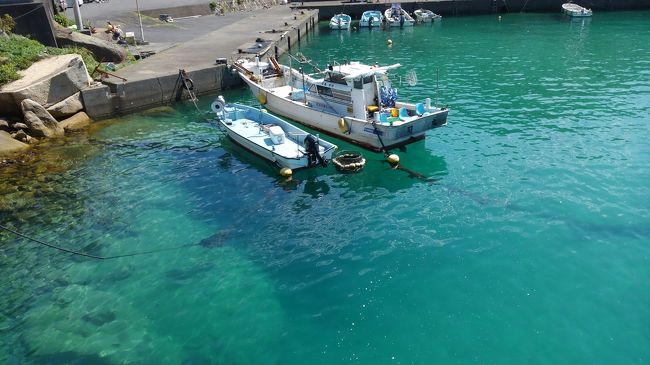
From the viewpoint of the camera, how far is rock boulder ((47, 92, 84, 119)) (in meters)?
26.3

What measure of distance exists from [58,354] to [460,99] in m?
26.0

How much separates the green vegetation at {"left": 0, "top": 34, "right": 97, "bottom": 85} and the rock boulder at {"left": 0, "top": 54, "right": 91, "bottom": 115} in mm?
384

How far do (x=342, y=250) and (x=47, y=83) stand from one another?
65.0ft

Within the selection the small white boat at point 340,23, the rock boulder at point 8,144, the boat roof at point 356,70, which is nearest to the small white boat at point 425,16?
the small white boat at point 340,23

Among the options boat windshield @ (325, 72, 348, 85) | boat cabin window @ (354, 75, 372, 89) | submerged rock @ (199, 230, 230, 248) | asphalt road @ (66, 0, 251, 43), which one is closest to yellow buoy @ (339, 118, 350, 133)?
boat cabin window @ (354, 75, 372, 89)

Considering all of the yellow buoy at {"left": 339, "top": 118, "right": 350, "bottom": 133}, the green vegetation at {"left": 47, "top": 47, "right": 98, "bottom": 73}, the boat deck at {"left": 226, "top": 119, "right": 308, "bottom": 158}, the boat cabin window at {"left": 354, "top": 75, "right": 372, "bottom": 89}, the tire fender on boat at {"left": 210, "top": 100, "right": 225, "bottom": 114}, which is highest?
the green vegetation at {"left": 47, "top": 47, "right": 98, "bottom": 73}

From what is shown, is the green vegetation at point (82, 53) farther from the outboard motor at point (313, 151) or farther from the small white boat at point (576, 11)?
the small white boat at point (576, 11)

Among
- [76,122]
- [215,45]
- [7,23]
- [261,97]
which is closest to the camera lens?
[76,122]

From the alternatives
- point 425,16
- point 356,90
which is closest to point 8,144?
point 356,90

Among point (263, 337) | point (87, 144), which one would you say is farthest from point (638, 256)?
point (87, 144)

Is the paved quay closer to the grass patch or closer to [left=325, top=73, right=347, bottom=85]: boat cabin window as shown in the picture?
the grass patch

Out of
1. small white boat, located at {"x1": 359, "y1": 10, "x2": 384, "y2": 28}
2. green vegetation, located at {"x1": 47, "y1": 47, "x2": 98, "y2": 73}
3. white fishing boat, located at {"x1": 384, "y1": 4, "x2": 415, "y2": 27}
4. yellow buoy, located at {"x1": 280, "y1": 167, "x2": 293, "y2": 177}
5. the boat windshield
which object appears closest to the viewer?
yellow buoy, located at {"x1": 280, "y1": 167, "x2": 293, "y2": 177}

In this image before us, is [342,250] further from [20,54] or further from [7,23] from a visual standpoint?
[7,23]

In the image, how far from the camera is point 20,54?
2797 cm
